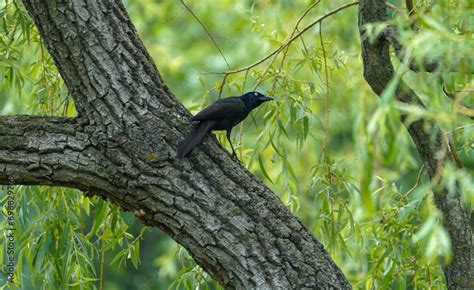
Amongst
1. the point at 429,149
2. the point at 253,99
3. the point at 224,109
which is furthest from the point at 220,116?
the point at 429,149

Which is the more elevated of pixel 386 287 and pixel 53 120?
pixel 53 120

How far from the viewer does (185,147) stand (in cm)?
265

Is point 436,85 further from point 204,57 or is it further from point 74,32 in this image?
point 204,57

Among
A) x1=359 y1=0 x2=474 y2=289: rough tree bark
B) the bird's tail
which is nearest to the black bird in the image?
the bird's tail

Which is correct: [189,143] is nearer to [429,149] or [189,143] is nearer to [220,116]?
[220,116]

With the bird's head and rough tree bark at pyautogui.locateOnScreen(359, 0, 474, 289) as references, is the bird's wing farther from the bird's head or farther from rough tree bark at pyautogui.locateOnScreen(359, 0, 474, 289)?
rough tree bark at pyautogui.locateOnScreen(359, 0, 474, 289)

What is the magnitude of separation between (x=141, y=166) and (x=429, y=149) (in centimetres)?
90

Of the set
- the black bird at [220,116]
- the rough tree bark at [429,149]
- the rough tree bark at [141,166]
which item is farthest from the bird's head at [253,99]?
the rough tree bark at [429,149]

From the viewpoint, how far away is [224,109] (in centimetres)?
316

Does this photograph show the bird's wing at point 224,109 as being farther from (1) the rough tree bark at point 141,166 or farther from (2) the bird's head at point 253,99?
(1) the rough tree bark at point 141,166

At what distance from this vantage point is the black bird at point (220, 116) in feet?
8.75

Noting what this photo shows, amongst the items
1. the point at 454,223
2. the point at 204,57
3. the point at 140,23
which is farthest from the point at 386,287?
the point at 204,57

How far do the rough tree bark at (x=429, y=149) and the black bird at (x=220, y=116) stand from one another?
0.57m

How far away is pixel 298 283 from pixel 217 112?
766 millimetres
